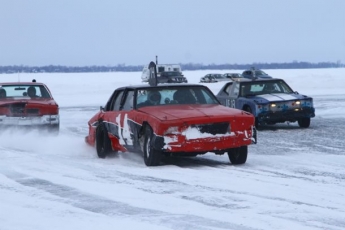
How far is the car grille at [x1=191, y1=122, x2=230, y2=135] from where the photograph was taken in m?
11.8

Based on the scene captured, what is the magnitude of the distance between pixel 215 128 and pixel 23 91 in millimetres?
8937

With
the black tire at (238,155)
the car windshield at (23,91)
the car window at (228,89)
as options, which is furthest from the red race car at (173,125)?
the car window at (228,89)

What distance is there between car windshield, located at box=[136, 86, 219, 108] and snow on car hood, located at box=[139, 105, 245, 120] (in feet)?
1.03

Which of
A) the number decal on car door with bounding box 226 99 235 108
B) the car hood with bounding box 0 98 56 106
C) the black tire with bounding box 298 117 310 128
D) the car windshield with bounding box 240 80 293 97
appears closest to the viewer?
the car hood with bounding box 0 98 56 106

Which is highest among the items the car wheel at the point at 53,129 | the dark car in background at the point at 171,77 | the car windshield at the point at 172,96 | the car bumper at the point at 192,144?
the car windshield at the point at 172,96

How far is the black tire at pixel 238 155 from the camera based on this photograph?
12.4 meters

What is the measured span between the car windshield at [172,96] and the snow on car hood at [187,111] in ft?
1.03

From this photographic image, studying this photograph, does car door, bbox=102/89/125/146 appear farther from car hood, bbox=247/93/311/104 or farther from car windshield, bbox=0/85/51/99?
car hood, bbox=247/93/311/104

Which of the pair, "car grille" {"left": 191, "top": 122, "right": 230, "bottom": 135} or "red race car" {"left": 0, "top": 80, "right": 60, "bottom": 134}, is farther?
"red race car" {"left": 0, "top": 80, "right": 60, "bottom": 134}

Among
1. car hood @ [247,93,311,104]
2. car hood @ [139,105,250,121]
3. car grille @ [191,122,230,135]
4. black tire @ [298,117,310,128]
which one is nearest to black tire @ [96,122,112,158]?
car hood @ [139,105,250,121]

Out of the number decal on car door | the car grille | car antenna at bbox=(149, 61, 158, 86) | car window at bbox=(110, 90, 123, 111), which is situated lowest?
the number decal on car door

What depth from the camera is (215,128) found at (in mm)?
11867

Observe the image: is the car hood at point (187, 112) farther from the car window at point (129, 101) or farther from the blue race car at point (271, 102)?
the blue race car at point (271, 102)

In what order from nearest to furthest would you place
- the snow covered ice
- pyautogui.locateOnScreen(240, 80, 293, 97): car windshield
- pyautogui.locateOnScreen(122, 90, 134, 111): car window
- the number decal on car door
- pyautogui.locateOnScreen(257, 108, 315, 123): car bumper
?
the snow covered ice < pyautogui.locateOnScreen(122, 90, 134, 111): car window < pyautogui.locateOnScreen(257, 108, 315, 123): car bumper < pyautogui.locateOnScreen(240, 80, 293, 97): car windshield < the number decal on car door
